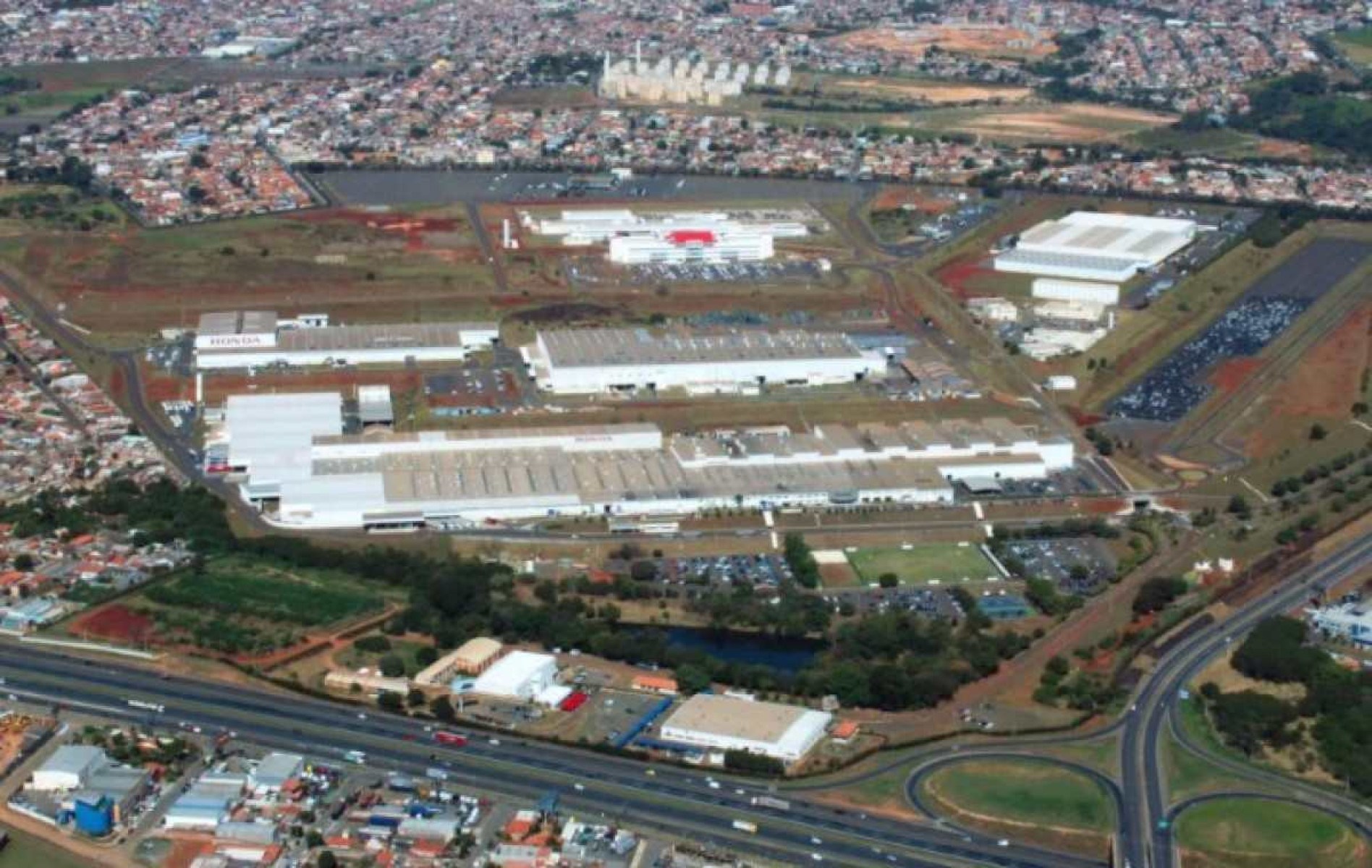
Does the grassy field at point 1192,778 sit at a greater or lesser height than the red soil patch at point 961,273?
greater

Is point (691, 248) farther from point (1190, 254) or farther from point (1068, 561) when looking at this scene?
point (1068, 561)

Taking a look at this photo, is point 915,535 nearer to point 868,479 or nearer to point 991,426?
point 868,479

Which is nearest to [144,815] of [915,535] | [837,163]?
[915,535]

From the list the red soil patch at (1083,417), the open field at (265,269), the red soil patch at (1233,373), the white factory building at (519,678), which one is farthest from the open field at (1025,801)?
the open field at (265,269)

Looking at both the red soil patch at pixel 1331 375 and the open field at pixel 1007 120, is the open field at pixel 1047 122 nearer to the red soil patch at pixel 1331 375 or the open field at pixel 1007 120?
the open field at pixel 1007 120

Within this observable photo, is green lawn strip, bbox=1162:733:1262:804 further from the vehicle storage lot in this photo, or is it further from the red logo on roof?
the red logo on roof

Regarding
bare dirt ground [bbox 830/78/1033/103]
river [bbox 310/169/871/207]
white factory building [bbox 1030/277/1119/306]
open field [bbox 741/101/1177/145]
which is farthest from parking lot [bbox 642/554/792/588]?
bare dirt ground [bbox 830/78/1033/103]

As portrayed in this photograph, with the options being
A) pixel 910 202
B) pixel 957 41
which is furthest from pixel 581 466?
pixel 957 41
